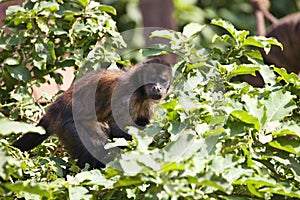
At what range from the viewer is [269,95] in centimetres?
293

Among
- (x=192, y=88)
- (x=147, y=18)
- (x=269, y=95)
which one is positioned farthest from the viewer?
(x=147, y=18)

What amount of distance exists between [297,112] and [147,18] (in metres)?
4.60

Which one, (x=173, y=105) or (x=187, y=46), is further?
(x=187, y=46)

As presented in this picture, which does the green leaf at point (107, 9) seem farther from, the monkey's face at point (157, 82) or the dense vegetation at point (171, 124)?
the monkey's face at point (157, 82)

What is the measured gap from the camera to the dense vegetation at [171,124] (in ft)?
7.64

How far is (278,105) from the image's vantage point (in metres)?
2.86

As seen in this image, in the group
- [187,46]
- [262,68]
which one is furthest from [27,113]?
[262,68]

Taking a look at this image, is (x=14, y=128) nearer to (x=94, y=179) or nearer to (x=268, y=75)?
(x=94, y=179)

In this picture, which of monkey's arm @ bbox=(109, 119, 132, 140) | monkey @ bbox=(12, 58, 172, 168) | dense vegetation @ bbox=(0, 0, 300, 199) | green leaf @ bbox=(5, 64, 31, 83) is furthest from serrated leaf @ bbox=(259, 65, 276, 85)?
green leaf @ bbox=(5, 64, 31, 83)

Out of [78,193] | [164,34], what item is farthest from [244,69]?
[78,193]

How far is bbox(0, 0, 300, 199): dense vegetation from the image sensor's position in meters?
2.33

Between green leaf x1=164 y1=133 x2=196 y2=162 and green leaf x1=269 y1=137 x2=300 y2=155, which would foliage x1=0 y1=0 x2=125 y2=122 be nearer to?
green leaf x1=269 y1=137 x2=300 y2=155

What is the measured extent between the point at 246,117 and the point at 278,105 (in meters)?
0.24

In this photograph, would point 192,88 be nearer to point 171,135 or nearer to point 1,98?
point 171,135
